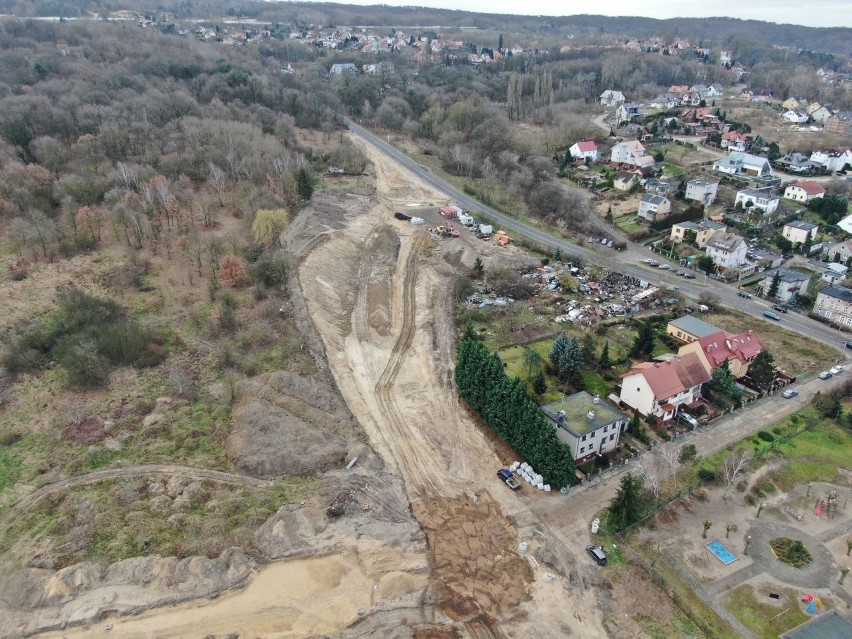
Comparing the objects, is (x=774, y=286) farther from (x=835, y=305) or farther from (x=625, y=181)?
(x=625, y=181)

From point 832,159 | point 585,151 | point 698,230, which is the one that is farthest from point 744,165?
point 698,230

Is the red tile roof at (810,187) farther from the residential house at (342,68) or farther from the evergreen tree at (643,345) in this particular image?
the residential house at (342,68)

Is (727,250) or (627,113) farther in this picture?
(627,113)

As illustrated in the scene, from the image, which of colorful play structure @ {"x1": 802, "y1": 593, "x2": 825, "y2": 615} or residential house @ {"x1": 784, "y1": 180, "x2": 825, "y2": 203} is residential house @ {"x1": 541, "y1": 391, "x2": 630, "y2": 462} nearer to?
colorful play structure @ {"x1": 802, "y1": 593, "x2": 825, "y2": 615}

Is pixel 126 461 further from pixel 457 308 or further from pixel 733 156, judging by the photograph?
pixel 733 156

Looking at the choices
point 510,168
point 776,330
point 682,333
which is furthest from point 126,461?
point 510,168
